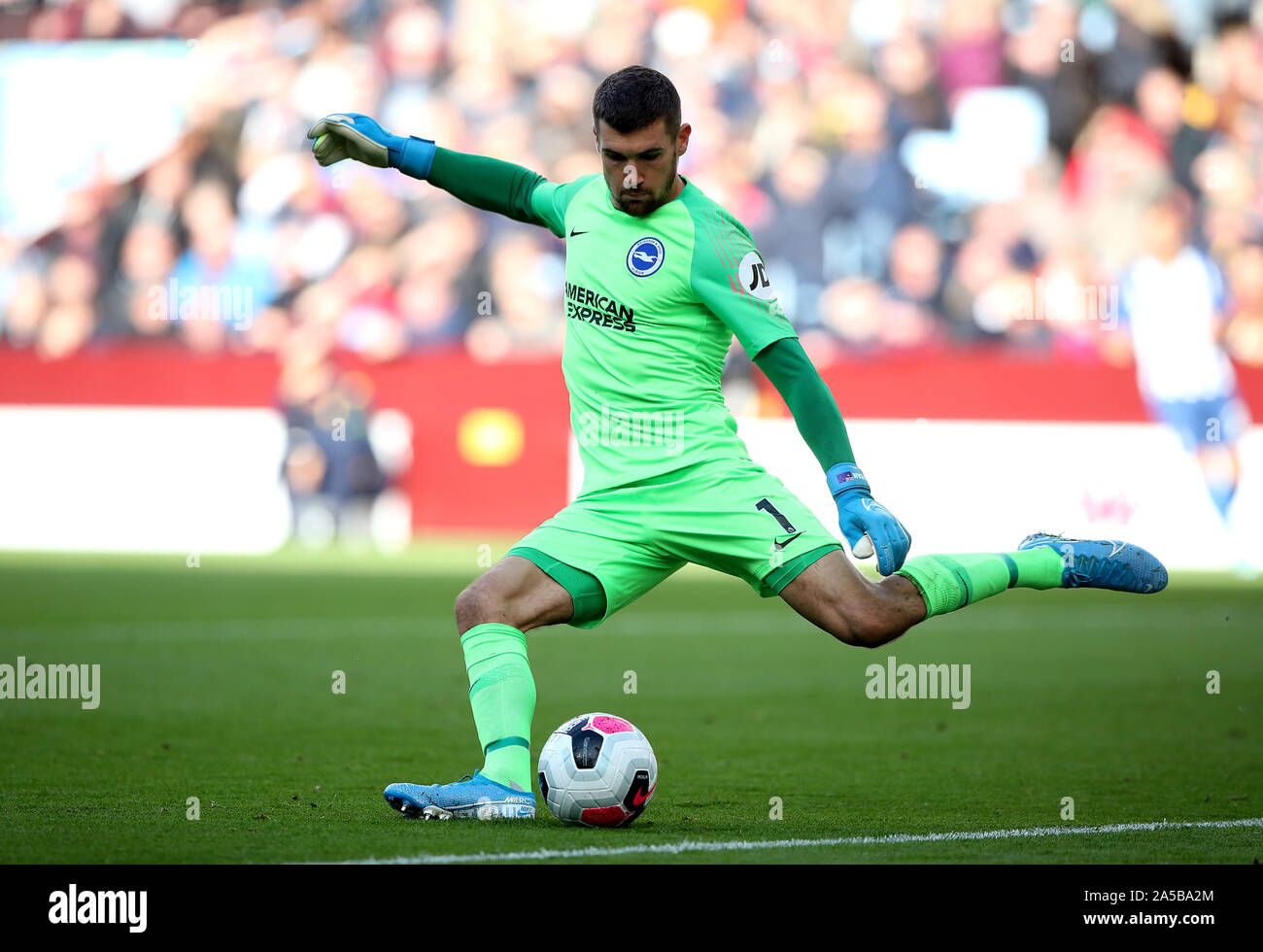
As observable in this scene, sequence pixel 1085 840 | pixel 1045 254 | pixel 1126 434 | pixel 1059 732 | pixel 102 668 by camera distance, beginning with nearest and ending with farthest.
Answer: pixel 1085 840
pixel 1059 732
pixel 102 668
pixel 1126 434
pixel 1045 254

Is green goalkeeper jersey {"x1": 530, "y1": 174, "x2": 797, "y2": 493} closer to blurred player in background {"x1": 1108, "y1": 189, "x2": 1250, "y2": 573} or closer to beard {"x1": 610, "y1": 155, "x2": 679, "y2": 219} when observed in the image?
beard {"x1": 610, "y1": 155, "x2": 679, "y2": 219}

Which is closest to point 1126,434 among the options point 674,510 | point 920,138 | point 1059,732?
point 920,138

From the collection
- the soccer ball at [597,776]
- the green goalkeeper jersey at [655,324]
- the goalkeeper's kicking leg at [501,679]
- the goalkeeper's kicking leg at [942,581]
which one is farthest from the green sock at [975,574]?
the goalkeeper's kicking leg at [501,679]

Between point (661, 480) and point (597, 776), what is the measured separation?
883mm

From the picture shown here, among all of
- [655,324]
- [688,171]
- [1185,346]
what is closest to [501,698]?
[655,324]

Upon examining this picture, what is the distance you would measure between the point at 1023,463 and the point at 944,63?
4347mm

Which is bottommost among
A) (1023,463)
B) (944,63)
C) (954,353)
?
(1023,463)

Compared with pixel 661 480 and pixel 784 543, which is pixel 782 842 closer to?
pixel 784 543

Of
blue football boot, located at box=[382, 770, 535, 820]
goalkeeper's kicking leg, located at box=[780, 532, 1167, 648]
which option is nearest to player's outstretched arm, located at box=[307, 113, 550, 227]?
goalkeeper's kicking leg, located at box=[780, 532, 1167, 648]

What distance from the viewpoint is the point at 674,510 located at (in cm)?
523

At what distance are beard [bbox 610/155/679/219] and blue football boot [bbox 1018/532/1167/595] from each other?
5.34 feet

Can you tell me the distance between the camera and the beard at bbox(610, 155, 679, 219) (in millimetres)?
5156

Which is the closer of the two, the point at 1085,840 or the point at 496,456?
the point at 1085,840

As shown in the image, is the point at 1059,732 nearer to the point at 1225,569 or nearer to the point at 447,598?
the point at 447,598
